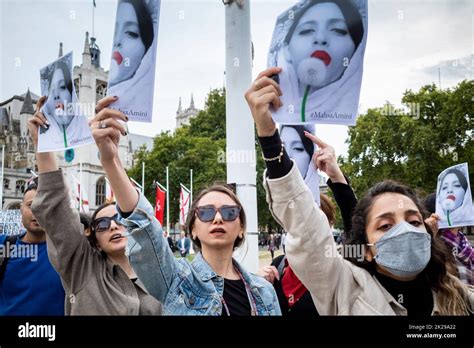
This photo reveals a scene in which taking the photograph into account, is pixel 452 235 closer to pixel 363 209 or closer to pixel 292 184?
pixel 363 209

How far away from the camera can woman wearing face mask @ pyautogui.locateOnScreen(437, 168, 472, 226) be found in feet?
11.8

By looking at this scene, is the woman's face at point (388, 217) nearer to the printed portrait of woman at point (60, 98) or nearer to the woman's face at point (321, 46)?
the woman's face at point (321, 46)

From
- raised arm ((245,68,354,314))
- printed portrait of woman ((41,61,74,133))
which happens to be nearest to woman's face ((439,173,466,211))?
raised arm ((245,68,354,314))

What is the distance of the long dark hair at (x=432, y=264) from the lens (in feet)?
6.13

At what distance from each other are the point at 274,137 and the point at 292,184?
0.20 meters

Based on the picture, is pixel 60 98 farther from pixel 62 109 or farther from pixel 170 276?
pixel 170 276

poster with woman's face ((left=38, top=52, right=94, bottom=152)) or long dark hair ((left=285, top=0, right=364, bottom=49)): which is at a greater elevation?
long dark hair ((left=285, top=0, right=364, bottom=49))

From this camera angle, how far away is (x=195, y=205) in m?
2.25

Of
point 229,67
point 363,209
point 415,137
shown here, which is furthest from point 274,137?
point 415,137

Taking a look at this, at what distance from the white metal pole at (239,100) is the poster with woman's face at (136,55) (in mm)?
1465

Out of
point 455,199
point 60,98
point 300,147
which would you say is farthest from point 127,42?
point 455,199

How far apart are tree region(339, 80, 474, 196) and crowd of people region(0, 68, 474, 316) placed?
11.3ft

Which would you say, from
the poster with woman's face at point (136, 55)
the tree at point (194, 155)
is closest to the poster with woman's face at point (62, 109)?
the poster with woman's face at point (136, 55)

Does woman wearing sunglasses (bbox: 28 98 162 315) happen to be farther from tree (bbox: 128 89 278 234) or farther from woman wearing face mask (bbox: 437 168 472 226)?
tree (bbox: 128 89 278 234)
